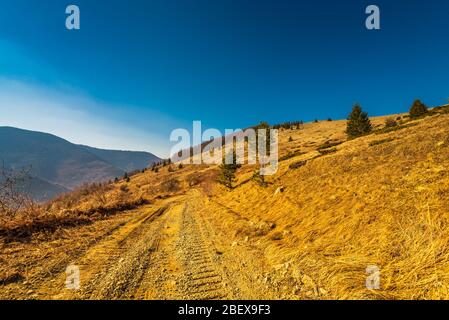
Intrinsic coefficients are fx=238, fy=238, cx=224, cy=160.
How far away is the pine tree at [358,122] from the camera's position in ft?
152

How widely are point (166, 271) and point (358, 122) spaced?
50516 millimetres

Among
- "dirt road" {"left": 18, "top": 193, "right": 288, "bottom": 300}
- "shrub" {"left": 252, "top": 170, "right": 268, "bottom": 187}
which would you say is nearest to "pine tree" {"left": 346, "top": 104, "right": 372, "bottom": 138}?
"shrub" {"left": 252, "top": 170, "right": 268, "bottom": 187}

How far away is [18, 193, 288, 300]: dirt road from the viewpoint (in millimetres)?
5059

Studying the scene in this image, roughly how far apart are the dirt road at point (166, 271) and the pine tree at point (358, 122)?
150ft

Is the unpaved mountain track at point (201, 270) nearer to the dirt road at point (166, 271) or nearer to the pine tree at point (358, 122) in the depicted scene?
the dirt road at point (166, 271)

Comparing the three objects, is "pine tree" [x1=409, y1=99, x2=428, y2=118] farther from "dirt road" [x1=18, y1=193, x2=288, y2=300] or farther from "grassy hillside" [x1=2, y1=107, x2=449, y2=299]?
"dirt road" [x1=18, y1=193, x2=288, y2=300]

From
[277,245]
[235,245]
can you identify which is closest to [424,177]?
[277,245]

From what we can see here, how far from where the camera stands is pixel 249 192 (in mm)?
19391

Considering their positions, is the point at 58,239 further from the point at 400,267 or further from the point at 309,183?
the point at 309,183

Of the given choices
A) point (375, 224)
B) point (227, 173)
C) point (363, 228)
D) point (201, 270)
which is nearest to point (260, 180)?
point (227, 173)

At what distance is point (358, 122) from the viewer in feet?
154

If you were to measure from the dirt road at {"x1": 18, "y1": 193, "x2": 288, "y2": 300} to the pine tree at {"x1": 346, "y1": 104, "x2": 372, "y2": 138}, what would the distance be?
150 ft

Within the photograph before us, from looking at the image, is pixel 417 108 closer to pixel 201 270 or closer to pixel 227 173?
pixel 227 173

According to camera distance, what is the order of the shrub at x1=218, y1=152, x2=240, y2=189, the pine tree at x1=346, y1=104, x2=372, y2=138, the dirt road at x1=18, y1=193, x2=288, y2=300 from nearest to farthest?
the dirt road at x1=18, y1=193, x2=288, y2=300 < the shrub at x1=218, y1=152, x2=240, y2=189 < the pine tree at x1=346, y1=104, x2=372, y2=138
